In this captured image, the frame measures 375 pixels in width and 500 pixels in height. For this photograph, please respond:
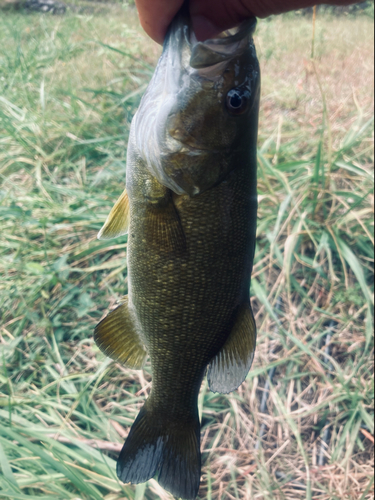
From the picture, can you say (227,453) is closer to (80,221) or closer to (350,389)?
(350,389)

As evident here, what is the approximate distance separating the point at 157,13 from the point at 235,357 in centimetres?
103

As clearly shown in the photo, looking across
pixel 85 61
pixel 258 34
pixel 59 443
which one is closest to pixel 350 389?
pixel 59 443

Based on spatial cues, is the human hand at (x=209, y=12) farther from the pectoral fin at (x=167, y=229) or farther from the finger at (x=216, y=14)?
the pectoral fin at (x=167, y=229)

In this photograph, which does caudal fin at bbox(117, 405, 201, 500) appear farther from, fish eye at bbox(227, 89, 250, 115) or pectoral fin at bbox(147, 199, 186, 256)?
fish eye at bbox(227, 89, 250, 115)

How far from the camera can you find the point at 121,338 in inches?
48.4

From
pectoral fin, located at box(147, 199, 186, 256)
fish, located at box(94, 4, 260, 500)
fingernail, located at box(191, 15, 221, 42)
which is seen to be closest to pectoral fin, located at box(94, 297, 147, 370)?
fish, located at box(94, 4, 260, 500)

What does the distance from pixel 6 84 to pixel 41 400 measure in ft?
10.1

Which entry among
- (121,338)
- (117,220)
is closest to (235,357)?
(121,338)

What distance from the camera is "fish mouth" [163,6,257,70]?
0.87 m

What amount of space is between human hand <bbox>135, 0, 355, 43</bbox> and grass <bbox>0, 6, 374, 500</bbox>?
1.31 metres

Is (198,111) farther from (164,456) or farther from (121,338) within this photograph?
(164,456)

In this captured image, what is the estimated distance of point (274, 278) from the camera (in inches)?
99.3

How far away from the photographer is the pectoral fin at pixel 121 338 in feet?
3.94

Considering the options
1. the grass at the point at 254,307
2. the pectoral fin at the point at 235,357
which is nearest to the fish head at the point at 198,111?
the pectoral fin at the point at 235,357
